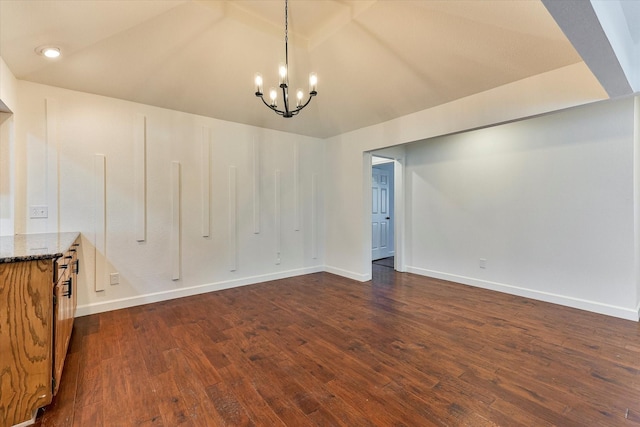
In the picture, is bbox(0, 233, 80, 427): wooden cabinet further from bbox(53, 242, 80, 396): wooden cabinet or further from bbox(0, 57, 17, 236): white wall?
bbox(0, 57, 17, 236): white wall

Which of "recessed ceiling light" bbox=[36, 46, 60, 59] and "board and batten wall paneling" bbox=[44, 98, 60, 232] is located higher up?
"recessed ceiling light" bbox=[36, 46, 60, 59]

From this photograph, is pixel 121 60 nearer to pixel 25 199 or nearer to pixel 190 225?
pixel 25 199

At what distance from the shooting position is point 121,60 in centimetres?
288

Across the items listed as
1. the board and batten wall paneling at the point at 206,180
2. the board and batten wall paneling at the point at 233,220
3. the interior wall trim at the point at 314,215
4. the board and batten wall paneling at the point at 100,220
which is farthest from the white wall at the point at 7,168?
the interior wall trim at the point at 314,215

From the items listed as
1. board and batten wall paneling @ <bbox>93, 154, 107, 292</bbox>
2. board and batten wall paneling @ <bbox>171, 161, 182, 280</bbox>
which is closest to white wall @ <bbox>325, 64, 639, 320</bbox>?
board and batten wall paneling @ <bbox>171, 161, 182, 280</bbox>

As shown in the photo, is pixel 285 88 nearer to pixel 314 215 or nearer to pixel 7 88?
pixel 7 88

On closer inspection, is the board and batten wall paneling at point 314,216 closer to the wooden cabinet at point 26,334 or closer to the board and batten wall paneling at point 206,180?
the board and batten wall paneling at point 206,180

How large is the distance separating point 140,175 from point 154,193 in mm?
273

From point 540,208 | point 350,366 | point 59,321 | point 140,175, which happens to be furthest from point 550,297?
point 140,175

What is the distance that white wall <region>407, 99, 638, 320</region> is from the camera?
3182mm

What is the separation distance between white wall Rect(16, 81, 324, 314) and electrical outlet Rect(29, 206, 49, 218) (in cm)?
4

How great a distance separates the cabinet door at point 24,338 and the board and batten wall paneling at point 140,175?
2.03 metres

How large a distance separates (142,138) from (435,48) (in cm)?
362

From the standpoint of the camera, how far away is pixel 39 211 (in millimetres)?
2973
